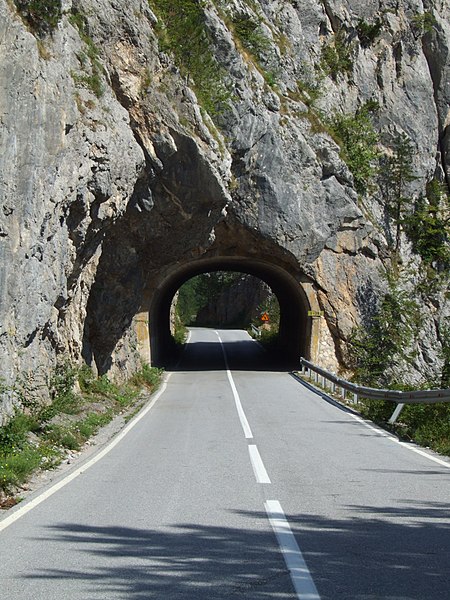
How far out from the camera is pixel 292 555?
539 cm

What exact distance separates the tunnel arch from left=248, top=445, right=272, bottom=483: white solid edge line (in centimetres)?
1866

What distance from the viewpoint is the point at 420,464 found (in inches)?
400

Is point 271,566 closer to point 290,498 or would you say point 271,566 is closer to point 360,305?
point 290,498

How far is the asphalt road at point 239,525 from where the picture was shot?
4707mm

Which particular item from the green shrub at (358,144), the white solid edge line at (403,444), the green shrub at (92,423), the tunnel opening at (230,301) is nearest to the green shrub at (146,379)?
the green shrub at (92,423)

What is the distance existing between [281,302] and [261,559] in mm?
38308

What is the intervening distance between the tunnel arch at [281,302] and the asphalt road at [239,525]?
17.8 metres

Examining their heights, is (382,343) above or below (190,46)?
below

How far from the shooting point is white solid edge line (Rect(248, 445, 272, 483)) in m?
8.88

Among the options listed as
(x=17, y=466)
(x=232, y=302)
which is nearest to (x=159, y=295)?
(x=17, y=466)

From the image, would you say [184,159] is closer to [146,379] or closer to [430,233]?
[146,379]

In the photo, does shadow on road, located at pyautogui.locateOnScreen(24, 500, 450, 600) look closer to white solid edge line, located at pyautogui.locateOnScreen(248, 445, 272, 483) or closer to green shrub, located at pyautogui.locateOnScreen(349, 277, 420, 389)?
white solid edge line, located at pyautogui.locateOnScreen(248, 445, 272, 483)

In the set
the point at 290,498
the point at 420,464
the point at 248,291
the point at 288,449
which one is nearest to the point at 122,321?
the point at 288,449

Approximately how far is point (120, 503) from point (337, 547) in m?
2.78
